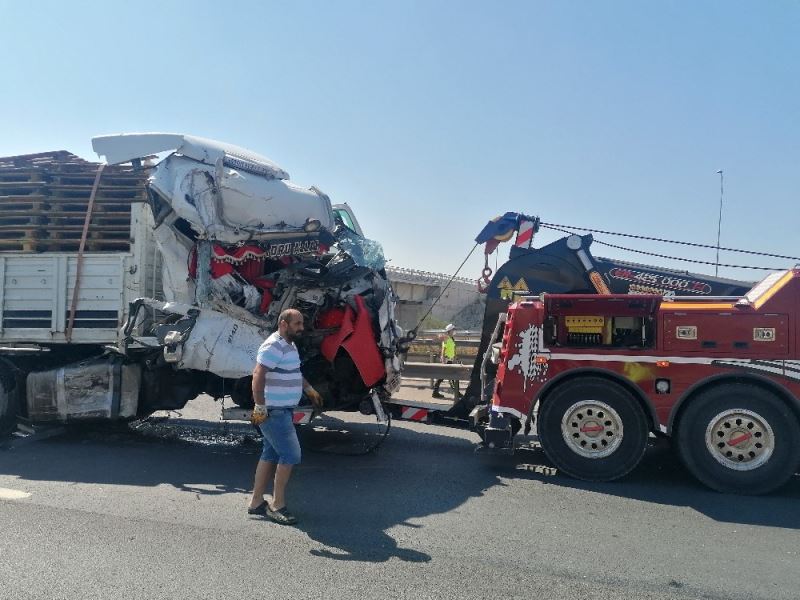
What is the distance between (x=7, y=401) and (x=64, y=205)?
8.30 ft

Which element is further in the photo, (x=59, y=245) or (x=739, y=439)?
→ (x=59, y=245)

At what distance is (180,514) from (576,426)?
12.2 feet

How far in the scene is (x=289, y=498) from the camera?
5.55 metres

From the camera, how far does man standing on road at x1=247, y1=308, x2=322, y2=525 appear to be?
5.00 meters

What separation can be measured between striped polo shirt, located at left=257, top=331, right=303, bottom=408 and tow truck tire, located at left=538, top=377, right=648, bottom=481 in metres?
2.67

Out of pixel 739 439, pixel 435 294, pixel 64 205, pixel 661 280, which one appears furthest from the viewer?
pixel 435 294

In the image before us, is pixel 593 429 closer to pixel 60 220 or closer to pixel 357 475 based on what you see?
pixel 357 475

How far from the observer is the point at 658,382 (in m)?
6.14

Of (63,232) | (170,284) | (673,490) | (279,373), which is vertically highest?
(63,232)

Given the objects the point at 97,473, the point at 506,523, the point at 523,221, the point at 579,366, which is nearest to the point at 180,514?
the point at 97,473

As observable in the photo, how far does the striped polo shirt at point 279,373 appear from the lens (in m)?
5.01

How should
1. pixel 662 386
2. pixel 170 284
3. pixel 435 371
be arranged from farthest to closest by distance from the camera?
1. pixel 435 371
2. pixel 170 284
3. pixel 662 386

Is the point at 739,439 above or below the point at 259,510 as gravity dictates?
above

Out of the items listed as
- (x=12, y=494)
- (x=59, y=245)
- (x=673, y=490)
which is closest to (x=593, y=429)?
(x=673, y=490)
